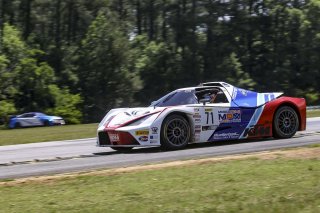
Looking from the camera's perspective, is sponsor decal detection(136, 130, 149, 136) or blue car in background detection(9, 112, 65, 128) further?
blue car in background detection(9, 112, 65, 128)

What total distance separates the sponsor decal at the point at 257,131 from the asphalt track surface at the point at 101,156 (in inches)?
7.3

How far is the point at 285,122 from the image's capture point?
1437 cm

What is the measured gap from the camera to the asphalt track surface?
10.6 meters

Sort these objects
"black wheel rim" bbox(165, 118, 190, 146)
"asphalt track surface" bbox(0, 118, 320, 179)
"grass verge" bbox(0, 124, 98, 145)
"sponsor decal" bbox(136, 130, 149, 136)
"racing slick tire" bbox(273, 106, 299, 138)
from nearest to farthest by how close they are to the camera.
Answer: "asphalt track surface" bbox(0, 118, 320, 179)
"sponsor decal" bbox(136, 130, 149, 136)
"black wheel rim" bbox(165, 118, 190, 146)
"racing slick tire" bbox(273, 106, 299, 138)
"grass verge" bbox(0, 124, 98, 145)

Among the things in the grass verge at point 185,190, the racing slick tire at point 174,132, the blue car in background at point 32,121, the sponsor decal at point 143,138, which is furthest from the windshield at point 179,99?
the blue car in background at point 32,121

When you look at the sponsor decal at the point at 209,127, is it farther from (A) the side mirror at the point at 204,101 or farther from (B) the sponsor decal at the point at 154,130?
(B) the sponsor decal at the point at 154,130

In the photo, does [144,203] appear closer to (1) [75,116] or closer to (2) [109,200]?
(2) [109,200]

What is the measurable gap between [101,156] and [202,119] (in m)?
2.46

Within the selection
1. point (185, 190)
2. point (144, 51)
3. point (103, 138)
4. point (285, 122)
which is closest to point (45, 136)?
point (103, 138)

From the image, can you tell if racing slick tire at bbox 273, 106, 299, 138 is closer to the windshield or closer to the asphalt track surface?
the asphalt track surface

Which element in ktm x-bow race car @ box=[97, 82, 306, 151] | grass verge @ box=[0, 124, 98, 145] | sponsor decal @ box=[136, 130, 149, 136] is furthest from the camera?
grass verge @ box=[0, 124, 98, 145]

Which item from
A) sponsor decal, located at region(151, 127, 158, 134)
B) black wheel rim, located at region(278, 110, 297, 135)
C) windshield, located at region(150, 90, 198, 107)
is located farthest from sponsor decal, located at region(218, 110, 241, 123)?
Result: sponsor decal, located at region(151, 127, 158, 134)

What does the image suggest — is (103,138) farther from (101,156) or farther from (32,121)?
(32,121)

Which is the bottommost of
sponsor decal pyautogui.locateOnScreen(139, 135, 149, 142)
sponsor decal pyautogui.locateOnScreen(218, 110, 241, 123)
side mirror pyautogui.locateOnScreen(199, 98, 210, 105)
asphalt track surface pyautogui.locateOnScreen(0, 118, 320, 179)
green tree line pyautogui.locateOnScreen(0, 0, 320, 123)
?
asphalt track surface pyautogui.locateOnScreen(0, 118, 320, 179)
